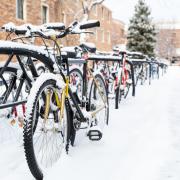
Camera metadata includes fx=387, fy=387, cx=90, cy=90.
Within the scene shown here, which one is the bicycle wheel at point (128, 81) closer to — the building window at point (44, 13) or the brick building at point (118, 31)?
the building window at point (44, 13)

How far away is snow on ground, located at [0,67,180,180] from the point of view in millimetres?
3232

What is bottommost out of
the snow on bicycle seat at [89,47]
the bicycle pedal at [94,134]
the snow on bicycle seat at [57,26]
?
the bicycle pedal at [94,134]

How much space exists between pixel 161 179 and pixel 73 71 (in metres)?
2.45

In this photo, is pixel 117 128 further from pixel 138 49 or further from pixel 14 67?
pixel 138 49

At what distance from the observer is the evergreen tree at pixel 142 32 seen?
4022 centimetres

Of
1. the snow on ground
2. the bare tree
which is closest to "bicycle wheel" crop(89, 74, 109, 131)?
the snow on ground

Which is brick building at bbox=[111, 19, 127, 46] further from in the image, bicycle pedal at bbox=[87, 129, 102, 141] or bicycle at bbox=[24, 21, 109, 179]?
bicycle at bbox=[24, 21, 109, 179]

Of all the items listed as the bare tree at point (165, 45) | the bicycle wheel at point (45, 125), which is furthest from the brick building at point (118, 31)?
the bicycle wheel at point (45, 125)

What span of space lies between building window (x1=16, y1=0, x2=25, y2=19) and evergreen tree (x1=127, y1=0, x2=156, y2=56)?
848 inches

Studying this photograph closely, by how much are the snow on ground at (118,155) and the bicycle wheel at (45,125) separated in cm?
12

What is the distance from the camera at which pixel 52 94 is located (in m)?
3.26

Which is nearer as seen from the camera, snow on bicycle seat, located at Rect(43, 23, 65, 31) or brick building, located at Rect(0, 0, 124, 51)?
snow on bicycle seat, located at Rect(43, 23, 65, 31)

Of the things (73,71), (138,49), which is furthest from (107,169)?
(138,49)

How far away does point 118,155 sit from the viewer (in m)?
3.81
